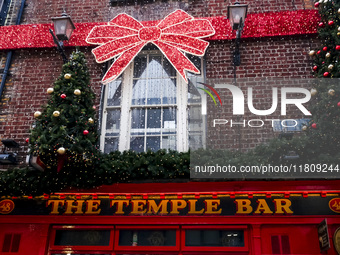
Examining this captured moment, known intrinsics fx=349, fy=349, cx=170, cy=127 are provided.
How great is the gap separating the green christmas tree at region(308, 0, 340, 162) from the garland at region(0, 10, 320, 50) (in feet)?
1.36

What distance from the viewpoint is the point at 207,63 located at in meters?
8.16

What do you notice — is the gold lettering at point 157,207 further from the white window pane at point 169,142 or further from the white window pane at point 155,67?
the white window pane at point 155,67

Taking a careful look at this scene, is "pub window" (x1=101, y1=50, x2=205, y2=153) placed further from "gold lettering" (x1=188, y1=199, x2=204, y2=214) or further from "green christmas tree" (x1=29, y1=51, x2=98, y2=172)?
"gold lettering" (x1=188, y1=199, x2=204, y2=214)

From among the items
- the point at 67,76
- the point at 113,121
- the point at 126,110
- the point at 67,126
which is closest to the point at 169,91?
the point at 126,110

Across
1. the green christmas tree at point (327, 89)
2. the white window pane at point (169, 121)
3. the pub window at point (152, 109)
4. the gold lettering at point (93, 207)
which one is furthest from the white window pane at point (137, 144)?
the green christmas tree at point (327, 89)

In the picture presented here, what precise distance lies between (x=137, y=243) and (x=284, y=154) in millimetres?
3207

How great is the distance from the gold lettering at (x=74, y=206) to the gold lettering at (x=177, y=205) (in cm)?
179

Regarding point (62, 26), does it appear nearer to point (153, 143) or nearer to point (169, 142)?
point (153, 143)

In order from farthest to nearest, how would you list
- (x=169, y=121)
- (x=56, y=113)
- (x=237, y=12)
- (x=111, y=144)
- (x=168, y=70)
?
(x=168, y=70), (x=169, y=121), (x=111, y=144), (x=237, y=12), (x=56, y=113)

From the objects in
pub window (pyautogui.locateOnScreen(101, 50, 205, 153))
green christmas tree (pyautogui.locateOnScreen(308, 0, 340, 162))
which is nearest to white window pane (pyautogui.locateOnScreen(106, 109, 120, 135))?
pub window (pyautogui.locateOnScreen(101, 50, 205, 153))

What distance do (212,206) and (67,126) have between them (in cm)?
312

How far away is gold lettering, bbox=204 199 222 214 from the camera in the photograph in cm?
659

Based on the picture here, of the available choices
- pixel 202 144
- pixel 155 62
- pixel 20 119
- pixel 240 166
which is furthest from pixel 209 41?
pixel 20 119

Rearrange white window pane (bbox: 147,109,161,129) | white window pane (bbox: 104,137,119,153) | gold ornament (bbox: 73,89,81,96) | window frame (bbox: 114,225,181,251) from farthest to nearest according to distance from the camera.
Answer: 1. white window pane (bbox: 147,109,161,129)
2. white window pane (bbox: 104,137,119,153)
3. gold ornament (bbox: 73,89,81,96)
4. window frame (bbox: 114,225,181,251)
